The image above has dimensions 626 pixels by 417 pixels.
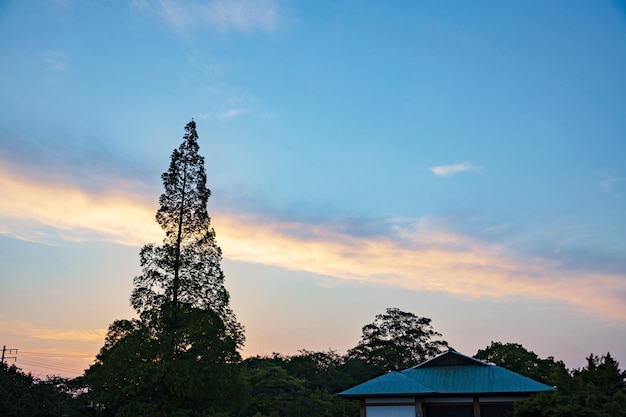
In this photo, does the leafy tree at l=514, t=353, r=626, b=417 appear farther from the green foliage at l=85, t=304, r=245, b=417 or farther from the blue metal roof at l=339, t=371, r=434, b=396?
the green foliage at l=85, t=304, r=245, b=417

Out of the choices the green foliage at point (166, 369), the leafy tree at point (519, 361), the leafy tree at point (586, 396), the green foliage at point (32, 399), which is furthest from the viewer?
the leafy tree at point (519, 361)

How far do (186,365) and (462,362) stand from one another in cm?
1775

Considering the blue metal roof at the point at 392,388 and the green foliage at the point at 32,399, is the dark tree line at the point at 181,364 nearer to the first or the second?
the green foliage at the point at 32,399

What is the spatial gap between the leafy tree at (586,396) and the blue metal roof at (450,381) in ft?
27.3

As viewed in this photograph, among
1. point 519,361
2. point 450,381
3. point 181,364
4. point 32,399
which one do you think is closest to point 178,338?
point 181,364

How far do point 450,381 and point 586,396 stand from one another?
12.6 meters

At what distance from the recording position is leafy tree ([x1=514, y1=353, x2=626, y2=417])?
17.9 meters

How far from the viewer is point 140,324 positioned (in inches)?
894

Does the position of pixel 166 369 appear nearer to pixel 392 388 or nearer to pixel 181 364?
pixel 181 364

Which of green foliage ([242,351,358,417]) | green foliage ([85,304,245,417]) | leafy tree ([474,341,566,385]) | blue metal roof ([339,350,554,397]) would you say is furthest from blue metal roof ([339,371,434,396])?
leafy tree ([474,341,566,385])

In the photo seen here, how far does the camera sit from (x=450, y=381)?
30.5m

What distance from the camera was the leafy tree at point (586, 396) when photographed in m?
17.9

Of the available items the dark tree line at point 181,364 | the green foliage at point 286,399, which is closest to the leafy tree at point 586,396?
the dark tree line at point 181,364

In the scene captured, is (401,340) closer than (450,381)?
No
